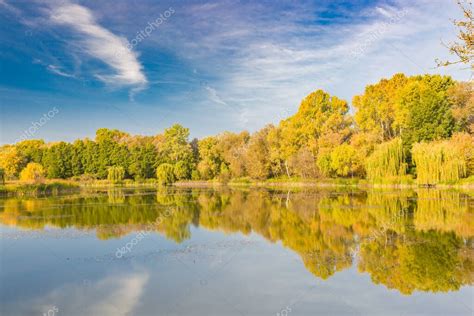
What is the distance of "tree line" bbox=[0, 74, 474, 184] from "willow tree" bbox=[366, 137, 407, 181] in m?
0.08

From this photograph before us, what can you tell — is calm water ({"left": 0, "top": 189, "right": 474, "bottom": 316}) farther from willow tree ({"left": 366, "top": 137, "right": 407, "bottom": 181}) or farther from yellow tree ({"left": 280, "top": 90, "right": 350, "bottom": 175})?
yellow tree ({"left": 280, "top": 90, "right": 350, "bottom": 175})

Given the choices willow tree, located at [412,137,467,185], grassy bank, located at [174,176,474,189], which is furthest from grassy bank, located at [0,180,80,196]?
willow tree, located at [412,137,467,185]

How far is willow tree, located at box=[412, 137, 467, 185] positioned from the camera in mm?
30281

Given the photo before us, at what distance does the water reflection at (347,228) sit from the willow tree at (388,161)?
44.0ft

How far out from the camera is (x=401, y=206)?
19.4 meters

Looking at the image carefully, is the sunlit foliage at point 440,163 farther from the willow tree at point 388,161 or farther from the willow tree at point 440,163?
the willow tree at point 388,161

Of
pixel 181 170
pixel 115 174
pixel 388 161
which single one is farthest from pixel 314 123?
pixel 115 174

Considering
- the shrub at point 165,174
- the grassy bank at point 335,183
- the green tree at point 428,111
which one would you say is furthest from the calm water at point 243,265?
the shrub at point 165,174

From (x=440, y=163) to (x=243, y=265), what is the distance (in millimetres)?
25964

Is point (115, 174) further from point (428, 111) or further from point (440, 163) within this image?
point (440, 163)

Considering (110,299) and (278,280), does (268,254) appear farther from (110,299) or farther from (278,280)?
(110,299)

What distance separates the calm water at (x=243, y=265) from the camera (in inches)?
272

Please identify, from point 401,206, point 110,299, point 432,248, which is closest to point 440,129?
point 401,206

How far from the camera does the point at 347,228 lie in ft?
45.4
